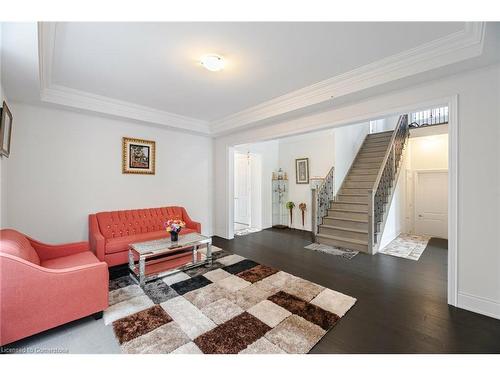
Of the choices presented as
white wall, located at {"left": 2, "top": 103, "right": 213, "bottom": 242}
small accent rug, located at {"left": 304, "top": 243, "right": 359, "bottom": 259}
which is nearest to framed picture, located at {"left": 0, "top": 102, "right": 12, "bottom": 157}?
white wall, located at {"left": 2, "top": 103, "right": 213, "bottom": 242}

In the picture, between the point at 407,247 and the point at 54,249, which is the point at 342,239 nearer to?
the point at 407,247

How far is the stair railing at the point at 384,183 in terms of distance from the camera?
4.15 meters

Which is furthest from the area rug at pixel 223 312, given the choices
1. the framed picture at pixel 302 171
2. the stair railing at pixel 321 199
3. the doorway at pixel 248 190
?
the framed picture at pixel 302 171

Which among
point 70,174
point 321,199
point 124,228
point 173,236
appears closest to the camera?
point 173,236

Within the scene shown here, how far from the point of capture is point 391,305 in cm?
234

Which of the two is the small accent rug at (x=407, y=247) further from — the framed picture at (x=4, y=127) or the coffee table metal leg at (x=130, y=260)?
the framed picture at (x=4, y=127)

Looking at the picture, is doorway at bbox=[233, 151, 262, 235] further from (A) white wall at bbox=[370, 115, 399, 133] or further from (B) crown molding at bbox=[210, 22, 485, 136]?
(A) white wall at bbox=[370, 115, 399, 133]

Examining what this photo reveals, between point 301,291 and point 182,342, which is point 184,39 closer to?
point 182,342

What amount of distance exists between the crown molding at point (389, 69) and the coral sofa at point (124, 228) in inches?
107

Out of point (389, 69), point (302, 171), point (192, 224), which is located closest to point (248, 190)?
point (302, 171)

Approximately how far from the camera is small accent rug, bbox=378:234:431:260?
13.3 feet

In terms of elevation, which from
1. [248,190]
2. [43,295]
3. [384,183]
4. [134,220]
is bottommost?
[43,295]

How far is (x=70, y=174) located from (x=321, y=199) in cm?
504

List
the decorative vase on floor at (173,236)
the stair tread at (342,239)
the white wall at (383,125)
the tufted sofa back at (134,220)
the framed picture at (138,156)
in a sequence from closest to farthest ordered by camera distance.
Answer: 1. the decorative vase on floor at (173,236)
2. the tufted sofa back at (134,220)
3. the framed picture at (138,156)
4. the stair tread at (342,239)
5. the white wall at (383,125)
